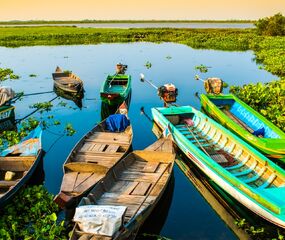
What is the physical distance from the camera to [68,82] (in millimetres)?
29672

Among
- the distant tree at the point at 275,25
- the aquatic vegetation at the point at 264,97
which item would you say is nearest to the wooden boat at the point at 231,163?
the aquatic vegetation at the point at 264,97

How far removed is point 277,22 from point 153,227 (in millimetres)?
72621

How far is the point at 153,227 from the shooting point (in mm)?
11391

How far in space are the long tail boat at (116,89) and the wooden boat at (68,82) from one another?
279 cm

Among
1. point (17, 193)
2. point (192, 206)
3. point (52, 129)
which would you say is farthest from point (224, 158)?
point (52, 129)

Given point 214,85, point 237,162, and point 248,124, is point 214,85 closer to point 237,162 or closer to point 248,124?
point 248,124

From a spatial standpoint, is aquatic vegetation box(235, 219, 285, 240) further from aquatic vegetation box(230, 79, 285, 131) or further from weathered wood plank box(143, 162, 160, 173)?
A: aquatic vegetation box(230, 79, 285, 131)

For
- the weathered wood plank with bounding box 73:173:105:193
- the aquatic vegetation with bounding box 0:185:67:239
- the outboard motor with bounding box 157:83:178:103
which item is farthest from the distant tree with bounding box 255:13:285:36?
the aquatic vegetation with bounding box 0:185:67:239

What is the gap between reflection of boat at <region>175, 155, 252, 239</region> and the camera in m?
11.4

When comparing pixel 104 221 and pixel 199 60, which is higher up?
pixel 104 221

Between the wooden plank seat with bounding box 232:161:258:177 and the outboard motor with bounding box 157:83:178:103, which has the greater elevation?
the wooden plank seat with bounding box 232:161:258:177

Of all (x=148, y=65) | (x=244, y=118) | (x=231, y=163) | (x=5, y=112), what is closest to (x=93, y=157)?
(x=231, y=163)

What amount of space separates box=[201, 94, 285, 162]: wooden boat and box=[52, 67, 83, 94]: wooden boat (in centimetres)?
1136

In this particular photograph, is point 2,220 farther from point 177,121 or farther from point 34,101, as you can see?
point 34,101
